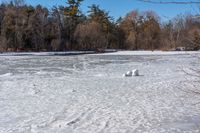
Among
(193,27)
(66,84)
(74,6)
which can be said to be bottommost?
(66,84)

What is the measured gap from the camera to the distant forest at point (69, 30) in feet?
184

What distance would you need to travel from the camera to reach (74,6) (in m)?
67.5

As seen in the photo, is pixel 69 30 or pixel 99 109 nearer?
pixel 99 109

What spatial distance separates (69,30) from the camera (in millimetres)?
64312

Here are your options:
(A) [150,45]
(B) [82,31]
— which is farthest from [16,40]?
(A) [150,45]

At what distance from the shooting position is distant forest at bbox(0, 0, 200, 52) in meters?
56.2

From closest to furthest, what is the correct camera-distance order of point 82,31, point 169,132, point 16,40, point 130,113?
point 169,132 < point 130,113 < point 16,40 < point 82,31

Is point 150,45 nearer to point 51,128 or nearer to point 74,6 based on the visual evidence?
point 74,6

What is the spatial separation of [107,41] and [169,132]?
6522 centimetres

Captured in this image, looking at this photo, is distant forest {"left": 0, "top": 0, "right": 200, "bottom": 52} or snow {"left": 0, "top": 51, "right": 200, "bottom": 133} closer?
snow {"left": 0, "top": 51, "right": 200, "bottom": 133}

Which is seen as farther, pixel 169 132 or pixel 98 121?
pixel 98 121

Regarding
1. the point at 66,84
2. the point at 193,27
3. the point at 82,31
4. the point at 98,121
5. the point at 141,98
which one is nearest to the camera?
the point at 193,27

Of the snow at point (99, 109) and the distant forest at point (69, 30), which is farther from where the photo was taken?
the distant forest at point (69, 30)

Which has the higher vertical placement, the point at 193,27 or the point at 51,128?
the point at 193,27
